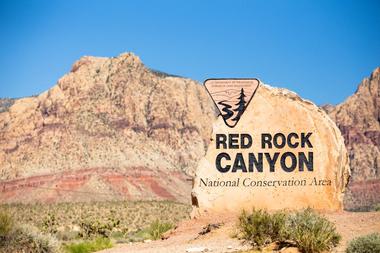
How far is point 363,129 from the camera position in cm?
11969

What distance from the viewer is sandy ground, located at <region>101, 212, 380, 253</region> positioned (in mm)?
16438

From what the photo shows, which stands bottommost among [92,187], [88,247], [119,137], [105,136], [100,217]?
[88,247]

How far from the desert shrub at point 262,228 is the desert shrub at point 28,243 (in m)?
5.38

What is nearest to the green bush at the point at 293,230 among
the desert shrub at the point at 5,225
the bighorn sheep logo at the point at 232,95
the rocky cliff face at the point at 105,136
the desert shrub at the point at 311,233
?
the desert shrub at the point at 311,233

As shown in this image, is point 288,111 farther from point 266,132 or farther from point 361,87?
point 361,87

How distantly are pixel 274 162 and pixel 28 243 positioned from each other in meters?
9.17

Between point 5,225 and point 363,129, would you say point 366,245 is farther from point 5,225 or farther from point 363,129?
point 363,129

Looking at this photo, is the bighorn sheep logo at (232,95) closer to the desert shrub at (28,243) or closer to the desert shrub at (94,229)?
the desert shrub at (28,243)

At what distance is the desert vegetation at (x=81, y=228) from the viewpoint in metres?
17.6

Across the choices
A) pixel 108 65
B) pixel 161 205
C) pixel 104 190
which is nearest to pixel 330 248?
pixel 161 205

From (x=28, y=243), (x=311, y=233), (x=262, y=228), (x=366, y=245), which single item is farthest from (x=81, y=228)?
(x=366, y=245)

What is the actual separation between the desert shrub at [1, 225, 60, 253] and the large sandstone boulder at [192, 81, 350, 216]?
6183mm

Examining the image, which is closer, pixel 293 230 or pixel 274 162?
pixel 293 230

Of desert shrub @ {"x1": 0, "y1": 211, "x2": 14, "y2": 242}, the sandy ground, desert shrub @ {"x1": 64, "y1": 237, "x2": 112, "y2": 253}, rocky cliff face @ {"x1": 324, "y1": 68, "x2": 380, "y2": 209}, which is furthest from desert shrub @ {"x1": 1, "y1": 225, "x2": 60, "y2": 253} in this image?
rocky cliff face @ {"x1": 324, "y1": 68, "x2": 380, "y2": 209}
